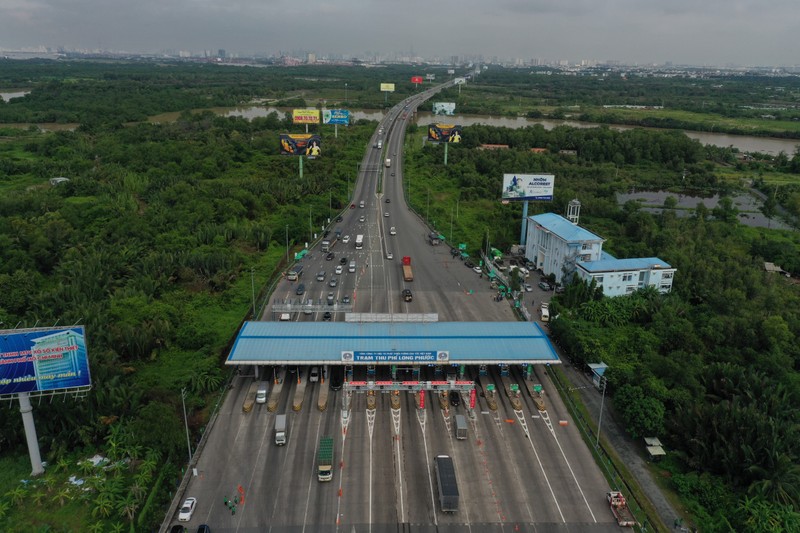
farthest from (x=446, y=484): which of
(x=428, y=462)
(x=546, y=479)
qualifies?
(x=546, y=479)

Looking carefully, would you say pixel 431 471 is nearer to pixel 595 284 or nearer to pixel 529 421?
pixel 529 421

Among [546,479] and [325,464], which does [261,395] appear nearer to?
[325,464]

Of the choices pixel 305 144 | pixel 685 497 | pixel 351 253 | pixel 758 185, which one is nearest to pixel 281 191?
pixel 305 144

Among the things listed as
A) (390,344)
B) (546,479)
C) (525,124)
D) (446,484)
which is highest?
(525,124)

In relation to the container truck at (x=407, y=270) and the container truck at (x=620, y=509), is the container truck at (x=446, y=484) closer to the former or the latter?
the container truck at (x=620, y=509)

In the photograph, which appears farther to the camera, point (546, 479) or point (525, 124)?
point (525, 124)
